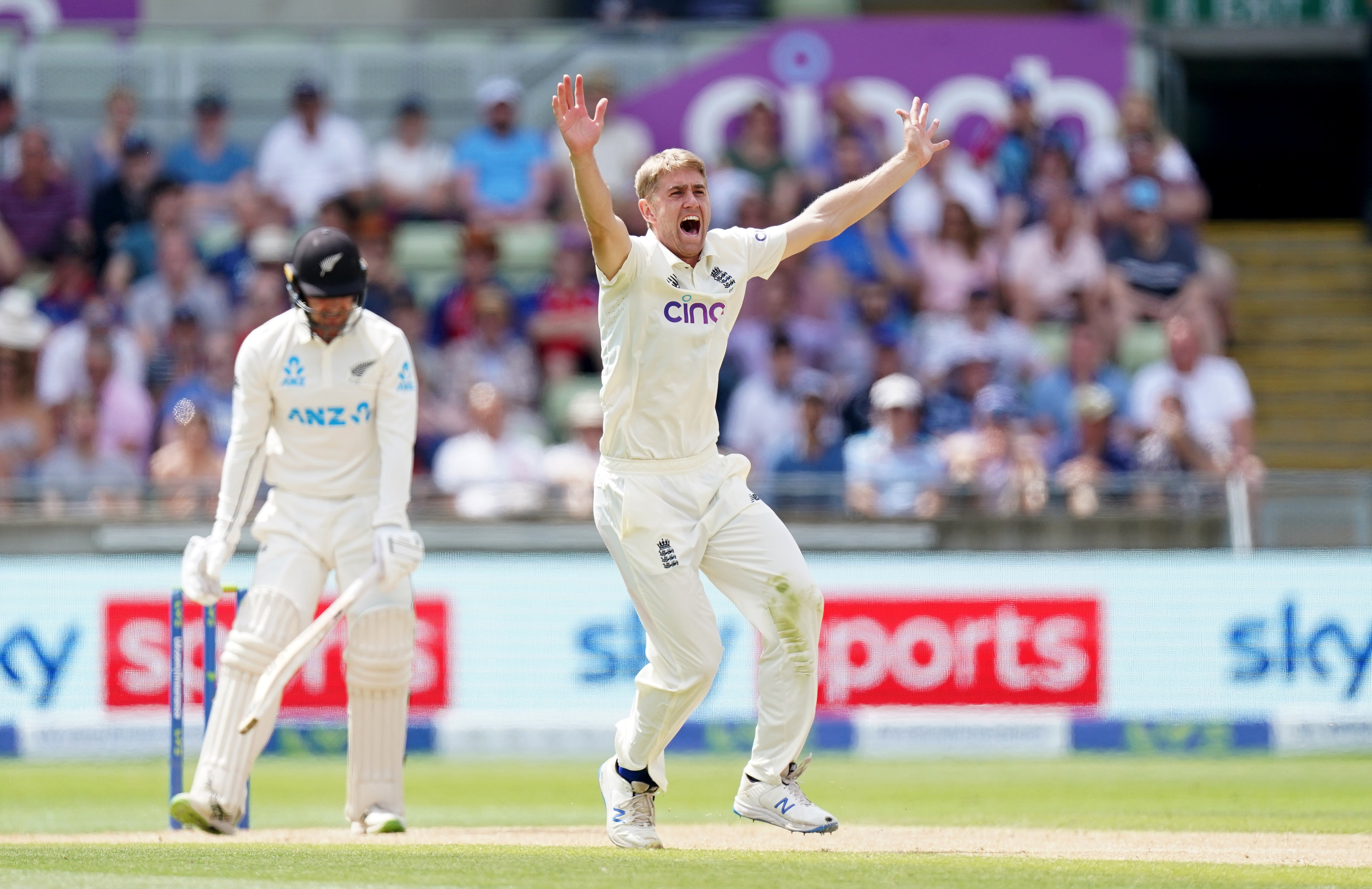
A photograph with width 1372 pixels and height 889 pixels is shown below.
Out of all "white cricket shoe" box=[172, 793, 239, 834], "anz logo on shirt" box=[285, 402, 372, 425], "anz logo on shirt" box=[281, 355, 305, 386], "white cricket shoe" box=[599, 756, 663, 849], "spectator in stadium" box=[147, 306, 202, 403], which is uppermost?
"spectator in stadium" box=[147, 306, 202, 403]

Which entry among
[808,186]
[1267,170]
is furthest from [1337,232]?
[808,186]

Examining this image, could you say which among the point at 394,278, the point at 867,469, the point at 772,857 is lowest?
the point at 772,857

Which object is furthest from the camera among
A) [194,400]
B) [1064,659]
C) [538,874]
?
[194,400]

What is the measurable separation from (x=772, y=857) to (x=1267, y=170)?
16.2 meters

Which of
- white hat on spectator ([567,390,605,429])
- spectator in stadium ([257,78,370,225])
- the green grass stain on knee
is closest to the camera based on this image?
the green grass stain on knee

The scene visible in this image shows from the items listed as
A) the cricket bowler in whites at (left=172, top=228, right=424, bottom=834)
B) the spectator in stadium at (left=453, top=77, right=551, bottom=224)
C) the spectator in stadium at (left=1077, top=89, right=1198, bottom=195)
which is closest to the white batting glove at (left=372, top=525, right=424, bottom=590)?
the cricket bowler in whites at (left=172, top=228, right=424, bottom=834)

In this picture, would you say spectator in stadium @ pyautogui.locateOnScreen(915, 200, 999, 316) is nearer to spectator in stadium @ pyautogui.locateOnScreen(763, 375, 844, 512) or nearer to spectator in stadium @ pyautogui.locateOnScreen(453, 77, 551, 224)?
spectator in stadium @ pyautogui.locateOnScreen(763, 375, 844, 512)

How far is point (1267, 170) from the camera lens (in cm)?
2164

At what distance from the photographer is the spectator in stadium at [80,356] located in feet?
48.0

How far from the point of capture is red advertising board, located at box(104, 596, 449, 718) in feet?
41.1

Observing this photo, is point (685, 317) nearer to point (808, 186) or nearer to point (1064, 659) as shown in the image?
point (1064, 659)

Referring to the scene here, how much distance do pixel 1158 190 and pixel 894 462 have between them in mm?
3828

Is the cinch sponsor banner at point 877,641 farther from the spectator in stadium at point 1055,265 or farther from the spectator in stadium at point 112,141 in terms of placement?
the spectator in stadium at point 112,141

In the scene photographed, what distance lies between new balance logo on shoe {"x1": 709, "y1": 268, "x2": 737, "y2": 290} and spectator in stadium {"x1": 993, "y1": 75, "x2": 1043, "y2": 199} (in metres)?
9.46
